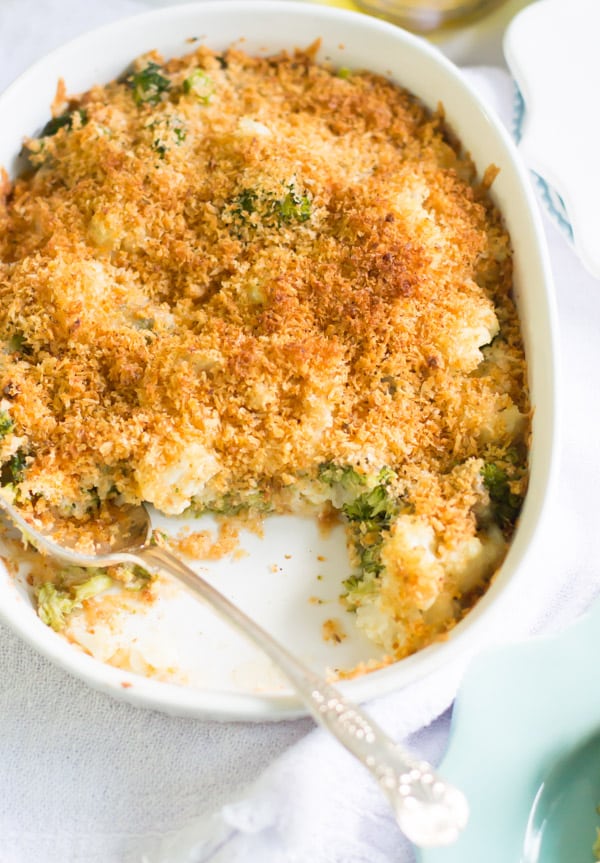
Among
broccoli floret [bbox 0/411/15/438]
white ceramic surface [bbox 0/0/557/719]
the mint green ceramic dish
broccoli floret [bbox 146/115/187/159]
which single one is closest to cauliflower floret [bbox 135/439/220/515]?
white ceramic surface [bbox 0/0/557/719]

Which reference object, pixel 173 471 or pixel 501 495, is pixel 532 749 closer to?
pixel 501 495

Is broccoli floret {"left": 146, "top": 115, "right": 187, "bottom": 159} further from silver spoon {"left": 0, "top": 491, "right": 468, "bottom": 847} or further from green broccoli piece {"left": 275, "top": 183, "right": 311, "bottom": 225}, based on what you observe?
silver spoon {"left": 0, "top": 491, "right": 468, "bottom": 847}

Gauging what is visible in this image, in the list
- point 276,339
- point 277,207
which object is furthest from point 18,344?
point 277,207

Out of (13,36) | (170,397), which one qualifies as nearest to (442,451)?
(170,397)

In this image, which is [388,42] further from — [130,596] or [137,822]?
[137,822]

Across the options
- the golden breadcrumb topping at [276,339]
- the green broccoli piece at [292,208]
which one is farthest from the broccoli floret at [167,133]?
the green broccoli piece at [292,208]

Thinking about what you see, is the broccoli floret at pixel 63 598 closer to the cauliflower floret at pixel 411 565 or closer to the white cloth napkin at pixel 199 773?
the white cloth napkin at pixel 199 773
